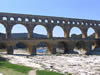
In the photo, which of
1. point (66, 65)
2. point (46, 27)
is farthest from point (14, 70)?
point (46, 27)

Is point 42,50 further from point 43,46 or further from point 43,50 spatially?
point 43,46

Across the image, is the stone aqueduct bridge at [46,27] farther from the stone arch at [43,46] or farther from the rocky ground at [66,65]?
the rocky ground at [66,65]

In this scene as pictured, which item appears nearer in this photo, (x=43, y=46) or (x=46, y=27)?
(x=46, y=27)

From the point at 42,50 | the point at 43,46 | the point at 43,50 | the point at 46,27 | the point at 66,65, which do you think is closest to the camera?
the point at 66,65

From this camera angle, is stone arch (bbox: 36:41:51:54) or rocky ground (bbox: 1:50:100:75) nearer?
rocky ground (bbox: 1:50:100:75)

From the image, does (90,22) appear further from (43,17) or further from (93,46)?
(43,17)

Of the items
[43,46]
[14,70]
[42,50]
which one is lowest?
[42,50]

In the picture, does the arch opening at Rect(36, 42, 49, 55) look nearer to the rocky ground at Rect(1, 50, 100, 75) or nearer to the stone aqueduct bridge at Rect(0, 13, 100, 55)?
the stone aqueduct bridge at Rect(0, 13, 100, 55)

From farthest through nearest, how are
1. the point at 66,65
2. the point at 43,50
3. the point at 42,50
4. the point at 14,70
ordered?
the point at 42,50
the point at 43,50
the point at 66,65
the point at 14,70

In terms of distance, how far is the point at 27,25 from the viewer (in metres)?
41.8

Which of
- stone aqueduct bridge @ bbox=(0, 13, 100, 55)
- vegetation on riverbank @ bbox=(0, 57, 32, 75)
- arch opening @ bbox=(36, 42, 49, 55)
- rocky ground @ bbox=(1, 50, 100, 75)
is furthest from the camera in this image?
arch opening @ bbox=(36, 42, 49, 55)

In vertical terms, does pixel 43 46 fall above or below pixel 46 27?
below

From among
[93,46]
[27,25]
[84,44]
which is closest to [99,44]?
[93,46]

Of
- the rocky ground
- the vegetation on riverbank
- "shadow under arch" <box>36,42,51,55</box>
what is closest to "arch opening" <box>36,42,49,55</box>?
"shadow under arch" <box>36,42,51,55</box>
